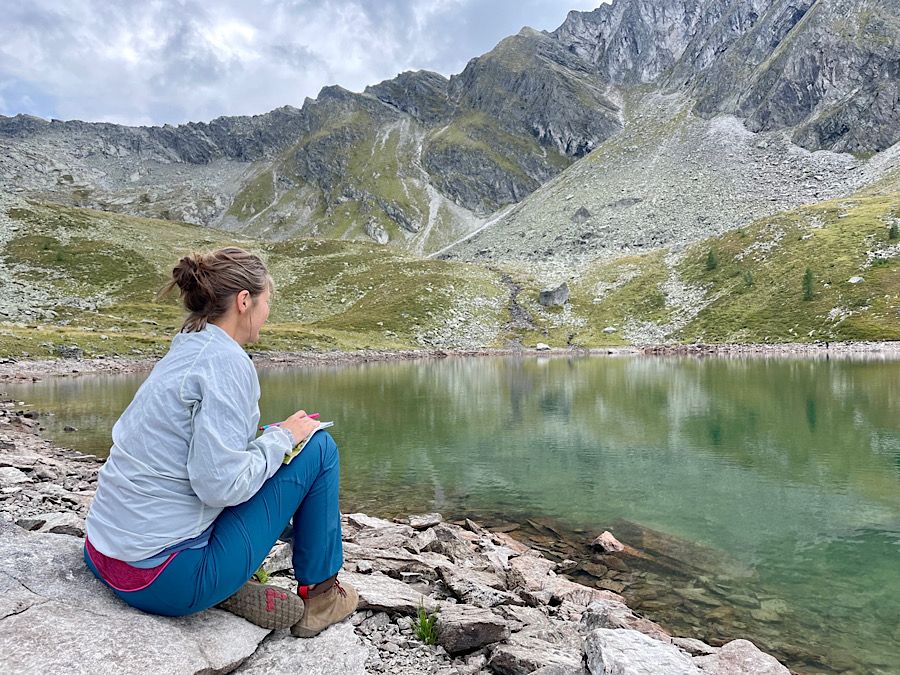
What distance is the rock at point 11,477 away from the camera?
1072 centimetres

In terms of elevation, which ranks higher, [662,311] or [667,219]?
[667,219]

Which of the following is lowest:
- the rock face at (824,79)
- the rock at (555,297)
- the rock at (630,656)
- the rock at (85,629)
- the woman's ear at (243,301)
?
the rock at (630,656)

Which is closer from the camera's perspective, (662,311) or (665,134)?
(662,311)

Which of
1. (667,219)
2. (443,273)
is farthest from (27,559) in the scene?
(667,219)

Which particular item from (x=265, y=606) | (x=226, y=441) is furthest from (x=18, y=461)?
(x=226, y=441)

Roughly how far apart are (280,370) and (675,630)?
193 feet

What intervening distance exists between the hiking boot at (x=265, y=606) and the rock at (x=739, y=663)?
4.03m

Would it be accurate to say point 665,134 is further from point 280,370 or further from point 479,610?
point 479,610

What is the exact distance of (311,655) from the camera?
4.54 metres

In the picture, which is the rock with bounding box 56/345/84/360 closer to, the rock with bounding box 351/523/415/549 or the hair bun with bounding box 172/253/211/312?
the rock with bounding box 351/523/415/549

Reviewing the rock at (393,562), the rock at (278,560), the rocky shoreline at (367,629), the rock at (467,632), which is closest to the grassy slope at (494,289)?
the rock at (393,562)

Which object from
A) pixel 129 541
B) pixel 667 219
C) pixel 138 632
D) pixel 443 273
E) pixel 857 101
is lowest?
pixel 138 632

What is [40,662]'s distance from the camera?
131 inches

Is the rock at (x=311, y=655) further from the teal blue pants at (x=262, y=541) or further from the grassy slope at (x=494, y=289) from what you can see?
the grassy slope at (x=494, y=289)
